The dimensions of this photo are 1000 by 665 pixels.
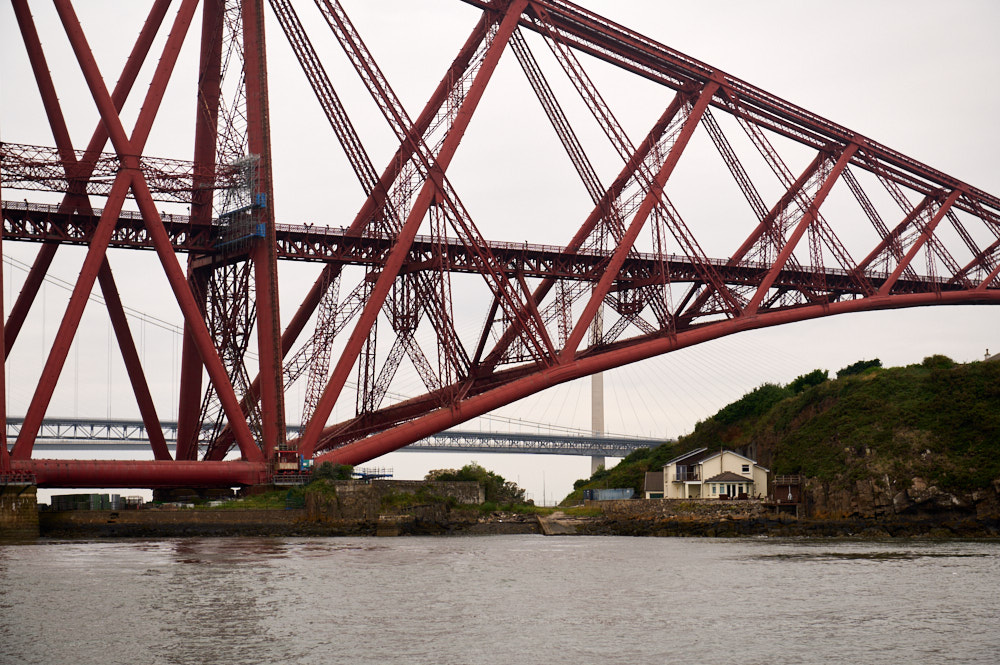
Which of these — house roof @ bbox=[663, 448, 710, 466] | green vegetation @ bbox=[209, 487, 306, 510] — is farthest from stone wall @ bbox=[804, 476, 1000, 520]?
green vegetation @ bbox=[209, 487, 306, 510]

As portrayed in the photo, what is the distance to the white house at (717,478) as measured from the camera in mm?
59875

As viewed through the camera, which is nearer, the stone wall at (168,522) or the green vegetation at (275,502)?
the stone wall at (168,522)

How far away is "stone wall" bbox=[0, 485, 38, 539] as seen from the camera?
39.3 meters

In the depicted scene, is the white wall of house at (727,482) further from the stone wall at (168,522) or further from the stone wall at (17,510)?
the stone wall at (17,510)

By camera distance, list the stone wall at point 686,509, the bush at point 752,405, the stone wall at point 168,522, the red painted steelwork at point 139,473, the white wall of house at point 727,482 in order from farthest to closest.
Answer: the bush at point 752,405 < the white wall of house at point 727,482 < the stone wall at point 686,509 < the stone wall at point 168,522 < the red painted steelwork at point 139,473

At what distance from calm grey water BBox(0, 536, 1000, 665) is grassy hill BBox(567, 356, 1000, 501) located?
1819cm

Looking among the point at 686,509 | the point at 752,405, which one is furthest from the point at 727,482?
the point at 752,405

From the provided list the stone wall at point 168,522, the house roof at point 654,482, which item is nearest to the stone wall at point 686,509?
the house roof at point 654,482

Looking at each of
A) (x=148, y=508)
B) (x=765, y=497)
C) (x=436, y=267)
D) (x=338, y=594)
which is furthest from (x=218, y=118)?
(x=765, y=497)

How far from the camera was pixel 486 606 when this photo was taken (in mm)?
24688

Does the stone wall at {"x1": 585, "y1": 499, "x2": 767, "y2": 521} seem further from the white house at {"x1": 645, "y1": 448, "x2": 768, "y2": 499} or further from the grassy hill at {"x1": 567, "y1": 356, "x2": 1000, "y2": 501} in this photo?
the grassy hill at {"x1": 567, "y1": 356, "x2": 1000, "y2": 501}

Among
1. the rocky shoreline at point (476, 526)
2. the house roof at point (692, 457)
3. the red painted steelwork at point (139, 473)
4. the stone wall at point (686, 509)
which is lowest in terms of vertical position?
the rocky shoreline at point (476, 526)

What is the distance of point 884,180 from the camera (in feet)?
234

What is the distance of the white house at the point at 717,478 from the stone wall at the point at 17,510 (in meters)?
33.4
